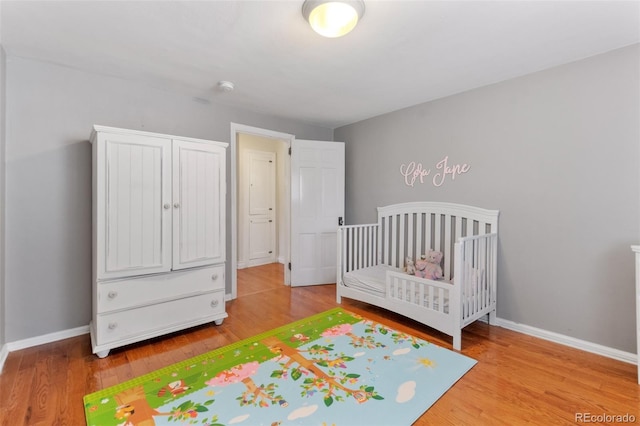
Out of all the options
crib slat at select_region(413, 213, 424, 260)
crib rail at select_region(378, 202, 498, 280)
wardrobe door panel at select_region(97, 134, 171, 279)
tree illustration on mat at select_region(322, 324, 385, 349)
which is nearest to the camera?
wardrobe door panel at select_region(97, 134, 171, 279)

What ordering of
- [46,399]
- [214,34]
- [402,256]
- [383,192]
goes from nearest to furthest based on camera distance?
[46,399] < [214,34] < [402,256] < [383,192]

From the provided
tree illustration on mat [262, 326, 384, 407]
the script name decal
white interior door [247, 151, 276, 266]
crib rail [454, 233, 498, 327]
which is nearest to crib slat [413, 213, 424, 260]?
the script name decal

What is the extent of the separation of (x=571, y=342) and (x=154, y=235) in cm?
338

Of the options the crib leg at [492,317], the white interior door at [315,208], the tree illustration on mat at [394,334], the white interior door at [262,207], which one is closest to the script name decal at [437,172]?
the white interior door at [315,208]

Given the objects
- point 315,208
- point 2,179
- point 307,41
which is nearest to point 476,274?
point 315,208

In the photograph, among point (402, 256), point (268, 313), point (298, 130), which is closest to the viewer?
point (268, 313)

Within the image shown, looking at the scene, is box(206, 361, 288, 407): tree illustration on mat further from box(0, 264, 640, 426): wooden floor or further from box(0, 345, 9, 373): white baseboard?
box(0, 345, 9, 373): white baseboard

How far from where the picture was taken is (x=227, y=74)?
250cm

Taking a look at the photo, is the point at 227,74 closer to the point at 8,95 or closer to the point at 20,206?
the point at 8,95

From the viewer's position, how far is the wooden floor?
1.53m

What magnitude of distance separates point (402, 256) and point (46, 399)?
3109 millimetres

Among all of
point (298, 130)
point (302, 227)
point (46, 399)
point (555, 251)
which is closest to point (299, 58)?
point (298, 130)

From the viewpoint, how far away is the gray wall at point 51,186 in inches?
86.0

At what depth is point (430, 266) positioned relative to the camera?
277 centimetres
